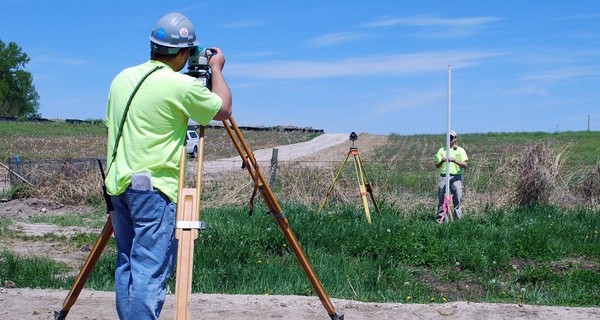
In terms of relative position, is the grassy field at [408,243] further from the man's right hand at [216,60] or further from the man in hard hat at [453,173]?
the man's right hand at [216,60]

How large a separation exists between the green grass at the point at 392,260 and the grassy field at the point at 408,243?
0.06 ft

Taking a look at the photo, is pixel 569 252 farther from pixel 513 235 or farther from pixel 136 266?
pixel 136 266

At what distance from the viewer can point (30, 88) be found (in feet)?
321

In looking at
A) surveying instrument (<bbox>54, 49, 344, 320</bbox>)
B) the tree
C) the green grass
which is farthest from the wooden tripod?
the tree

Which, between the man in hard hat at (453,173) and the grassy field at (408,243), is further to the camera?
the man in hard hat at (453,173)

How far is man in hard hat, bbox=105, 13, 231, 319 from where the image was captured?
14.7 ft

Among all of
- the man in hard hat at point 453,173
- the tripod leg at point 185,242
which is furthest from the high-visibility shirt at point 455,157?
the tripod leg at point 185,242

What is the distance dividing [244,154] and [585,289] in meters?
5.48

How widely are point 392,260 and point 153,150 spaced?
6437 millimetres

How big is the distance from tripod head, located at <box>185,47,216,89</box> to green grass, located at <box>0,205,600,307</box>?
3.91m

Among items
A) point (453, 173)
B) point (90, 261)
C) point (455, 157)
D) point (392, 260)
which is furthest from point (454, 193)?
point (90, 261)

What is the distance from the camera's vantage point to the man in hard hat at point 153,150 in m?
4.49

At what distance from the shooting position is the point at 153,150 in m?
→ 4.50

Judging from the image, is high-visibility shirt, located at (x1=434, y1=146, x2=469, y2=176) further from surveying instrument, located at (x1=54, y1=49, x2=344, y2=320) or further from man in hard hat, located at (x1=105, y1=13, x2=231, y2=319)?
man in hard hat, located at (x1=105, y1=13, x2=231, y2=319)
